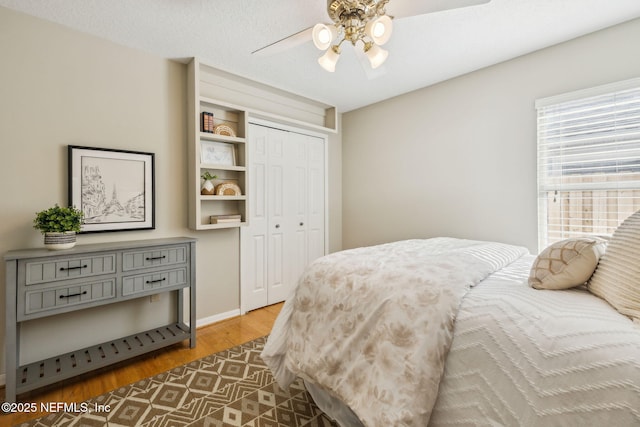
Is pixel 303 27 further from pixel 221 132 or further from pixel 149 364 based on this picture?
pixel 149 364

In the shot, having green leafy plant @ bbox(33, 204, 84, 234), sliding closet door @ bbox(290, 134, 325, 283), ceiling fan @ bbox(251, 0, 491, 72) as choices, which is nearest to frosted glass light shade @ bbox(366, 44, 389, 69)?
ceiling fan @ bbox(251, 0, 491, 72)

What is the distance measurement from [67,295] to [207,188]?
1307 millimetres

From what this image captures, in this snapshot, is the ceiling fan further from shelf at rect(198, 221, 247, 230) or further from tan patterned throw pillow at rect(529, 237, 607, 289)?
shelf at rect(198, 221, 247, 230)

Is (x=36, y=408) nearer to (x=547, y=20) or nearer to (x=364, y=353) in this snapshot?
(x=364, y=353)

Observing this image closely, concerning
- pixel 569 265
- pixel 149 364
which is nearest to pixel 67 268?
pixel 149 364

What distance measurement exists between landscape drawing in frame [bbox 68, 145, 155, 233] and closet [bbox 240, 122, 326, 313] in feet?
3.16

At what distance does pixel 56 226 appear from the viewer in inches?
75.1

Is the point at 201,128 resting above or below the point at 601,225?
above

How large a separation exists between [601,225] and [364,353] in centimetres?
228

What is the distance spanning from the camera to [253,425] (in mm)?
1580

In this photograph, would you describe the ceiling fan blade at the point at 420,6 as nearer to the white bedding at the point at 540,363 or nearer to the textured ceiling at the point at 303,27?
the textured ceiling at the point at 303,27

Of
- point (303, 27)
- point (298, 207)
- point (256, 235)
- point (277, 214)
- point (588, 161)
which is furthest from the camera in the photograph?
point (298, 207)

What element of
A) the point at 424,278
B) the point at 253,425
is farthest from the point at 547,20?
the point at 253,425

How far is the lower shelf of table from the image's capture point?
1.84 meters
